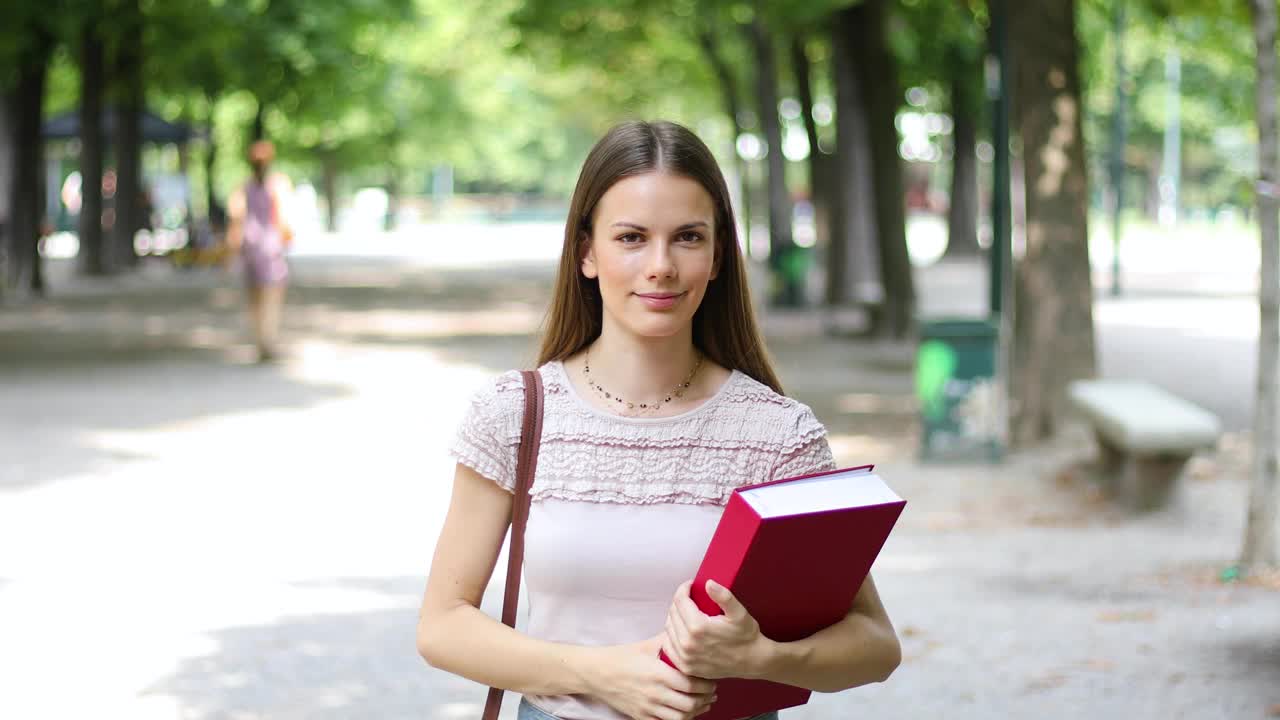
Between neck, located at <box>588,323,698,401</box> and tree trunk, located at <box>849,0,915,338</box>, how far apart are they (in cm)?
1736

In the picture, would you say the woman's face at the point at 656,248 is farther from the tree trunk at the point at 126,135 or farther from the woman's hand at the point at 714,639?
the tree trunk at the point at 126,135

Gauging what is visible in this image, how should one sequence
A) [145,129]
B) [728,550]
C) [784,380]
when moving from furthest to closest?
[145,129] < [784,380] < [728,550]

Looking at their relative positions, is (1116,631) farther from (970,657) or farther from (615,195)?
(615,195)

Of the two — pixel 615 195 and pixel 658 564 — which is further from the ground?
pixel 615 195

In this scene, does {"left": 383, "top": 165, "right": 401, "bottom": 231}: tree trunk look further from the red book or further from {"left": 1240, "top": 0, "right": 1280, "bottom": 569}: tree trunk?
the red book

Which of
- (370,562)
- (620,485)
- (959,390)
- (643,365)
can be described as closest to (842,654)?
(620,485)

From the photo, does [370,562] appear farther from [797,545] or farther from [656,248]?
[797,545]

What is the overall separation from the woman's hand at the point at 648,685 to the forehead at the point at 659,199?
1.93 ft

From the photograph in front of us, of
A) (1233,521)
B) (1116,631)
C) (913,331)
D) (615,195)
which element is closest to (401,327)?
(913,331)

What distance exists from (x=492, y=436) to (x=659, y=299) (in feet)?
1.01

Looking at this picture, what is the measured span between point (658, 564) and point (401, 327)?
21059 mm

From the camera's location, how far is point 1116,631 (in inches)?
289

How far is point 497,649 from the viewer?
8.63 feet

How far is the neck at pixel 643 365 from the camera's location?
2.74 m
